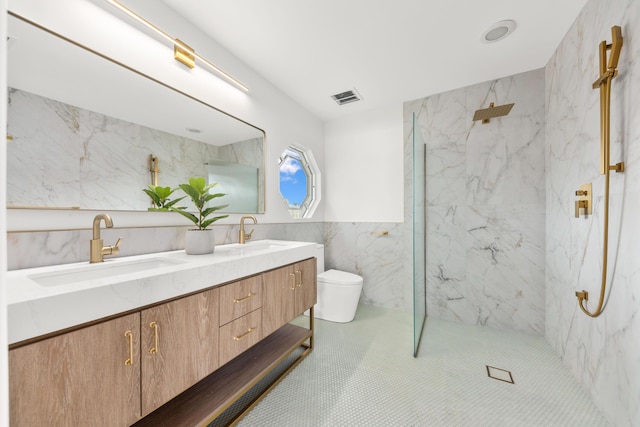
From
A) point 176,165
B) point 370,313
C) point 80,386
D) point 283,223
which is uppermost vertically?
point 176,165

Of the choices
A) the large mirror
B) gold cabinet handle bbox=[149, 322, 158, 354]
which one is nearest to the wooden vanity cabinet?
gold cabinet handle bbox=[149, 322, 158, 354]

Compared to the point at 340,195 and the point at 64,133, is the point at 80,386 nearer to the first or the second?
the point at 64,133

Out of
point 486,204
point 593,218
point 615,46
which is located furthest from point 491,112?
point 593,218

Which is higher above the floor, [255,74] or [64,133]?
[255,74]

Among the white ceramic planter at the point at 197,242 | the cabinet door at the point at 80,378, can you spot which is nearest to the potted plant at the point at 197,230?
the white ceramic planter at the point at 197,242

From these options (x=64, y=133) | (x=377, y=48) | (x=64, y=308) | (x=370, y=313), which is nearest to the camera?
(x=64, y=308)

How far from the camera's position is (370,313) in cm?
262

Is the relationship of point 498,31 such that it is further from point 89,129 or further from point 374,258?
point 89,129

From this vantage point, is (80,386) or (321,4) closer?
(80,386)

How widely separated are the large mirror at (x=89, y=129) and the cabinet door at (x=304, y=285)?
94cm

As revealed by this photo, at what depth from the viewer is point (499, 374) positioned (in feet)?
5.33

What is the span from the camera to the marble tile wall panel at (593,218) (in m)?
1.10

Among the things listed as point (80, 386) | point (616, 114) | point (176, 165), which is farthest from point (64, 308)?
point (616, 114)

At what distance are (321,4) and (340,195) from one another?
74.6 inches
